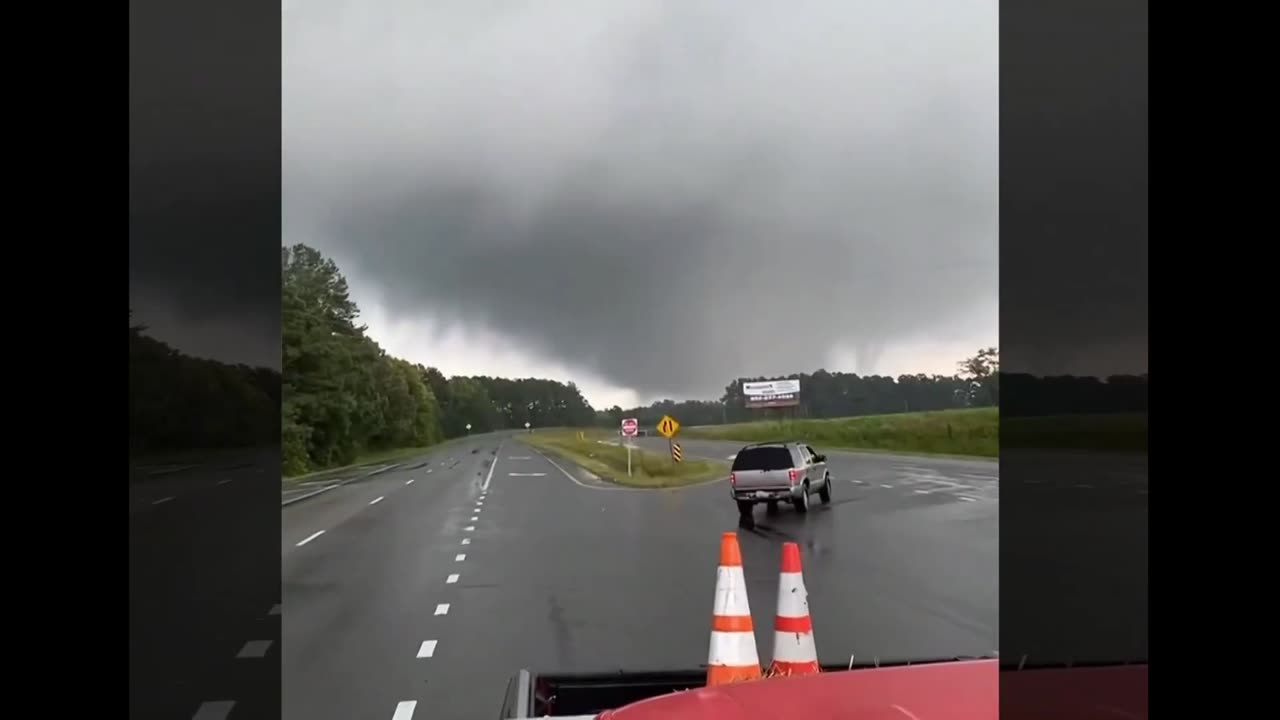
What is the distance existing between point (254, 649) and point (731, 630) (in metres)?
4.91

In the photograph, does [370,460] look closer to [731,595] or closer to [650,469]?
[650,469]

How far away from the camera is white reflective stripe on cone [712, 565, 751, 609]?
10.9 feet

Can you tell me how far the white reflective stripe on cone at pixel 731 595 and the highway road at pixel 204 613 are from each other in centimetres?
162

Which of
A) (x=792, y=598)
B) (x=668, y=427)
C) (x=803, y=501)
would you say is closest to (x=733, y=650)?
(x=792, y=598)

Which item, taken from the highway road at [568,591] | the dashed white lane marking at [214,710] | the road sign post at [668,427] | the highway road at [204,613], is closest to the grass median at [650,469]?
the road sign post at [668,427]

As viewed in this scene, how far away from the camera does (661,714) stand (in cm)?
201

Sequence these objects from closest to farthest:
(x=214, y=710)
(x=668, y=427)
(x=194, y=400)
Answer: (x=194, y=400)
(x=214, y=710)
(x=668, y=427)

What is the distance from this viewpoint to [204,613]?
801 cm

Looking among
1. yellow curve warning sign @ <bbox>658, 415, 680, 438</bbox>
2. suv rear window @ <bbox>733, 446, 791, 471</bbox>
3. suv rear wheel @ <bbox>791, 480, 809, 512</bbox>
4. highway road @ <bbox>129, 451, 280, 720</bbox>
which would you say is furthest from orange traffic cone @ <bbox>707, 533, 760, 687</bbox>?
yellow curve warning sign @ <bbox>658, 415, 680, 438</bbox>

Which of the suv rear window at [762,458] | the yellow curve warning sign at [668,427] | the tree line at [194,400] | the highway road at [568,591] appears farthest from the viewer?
the yellow curve warning sign at [668,427]

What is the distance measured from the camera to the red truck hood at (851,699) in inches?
74.4

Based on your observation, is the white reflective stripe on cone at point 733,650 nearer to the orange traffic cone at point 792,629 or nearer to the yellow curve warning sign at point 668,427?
the orange traffic cone at point 792,629
